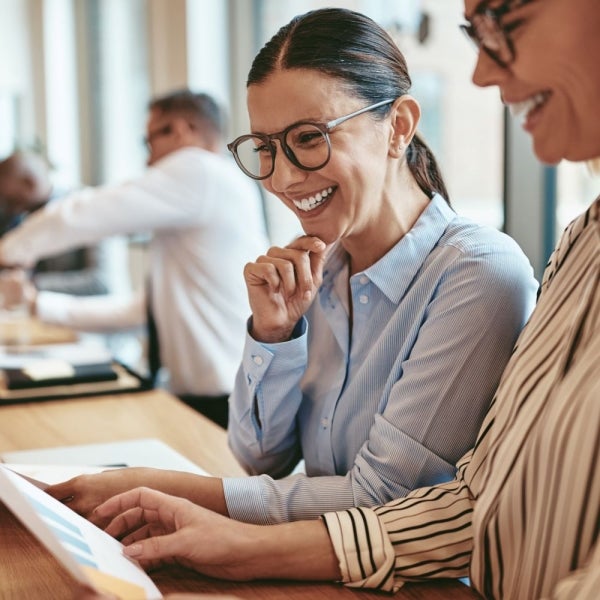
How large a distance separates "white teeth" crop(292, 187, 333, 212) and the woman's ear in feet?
0.39

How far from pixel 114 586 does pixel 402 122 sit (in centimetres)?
82

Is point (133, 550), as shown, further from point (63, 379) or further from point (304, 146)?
point (63, 379)

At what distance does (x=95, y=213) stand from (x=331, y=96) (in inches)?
74.4

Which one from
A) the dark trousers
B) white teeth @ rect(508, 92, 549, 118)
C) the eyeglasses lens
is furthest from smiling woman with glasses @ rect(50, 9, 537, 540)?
the dark trousers

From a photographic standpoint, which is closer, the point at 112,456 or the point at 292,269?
the point at 292,269

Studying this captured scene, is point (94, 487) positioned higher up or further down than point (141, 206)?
further down

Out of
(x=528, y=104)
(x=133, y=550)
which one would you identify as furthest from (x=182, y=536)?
(x=528, y=104)

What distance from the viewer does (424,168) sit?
1.53 metres

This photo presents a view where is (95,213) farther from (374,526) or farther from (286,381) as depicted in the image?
(374,526)

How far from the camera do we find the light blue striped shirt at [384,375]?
49.6 inches

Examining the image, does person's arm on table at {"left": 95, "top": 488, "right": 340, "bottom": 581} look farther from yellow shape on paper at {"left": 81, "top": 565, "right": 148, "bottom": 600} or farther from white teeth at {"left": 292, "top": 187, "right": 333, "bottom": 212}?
white teeth at {"left": 292, "top": 187, "right": 333, "bottom": 212}

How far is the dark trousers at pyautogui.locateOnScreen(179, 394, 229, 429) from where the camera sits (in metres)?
2.93

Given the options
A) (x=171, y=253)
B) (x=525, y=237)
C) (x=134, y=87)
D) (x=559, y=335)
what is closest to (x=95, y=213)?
(x=171, y=253)

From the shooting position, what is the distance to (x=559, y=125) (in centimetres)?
92
